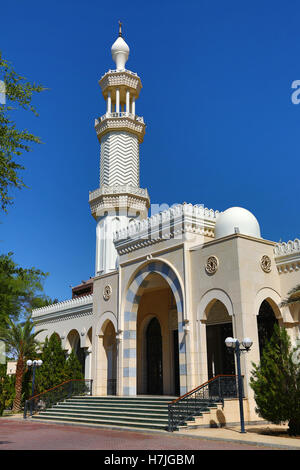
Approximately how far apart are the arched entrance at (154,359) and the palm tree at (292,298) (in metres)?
8.29

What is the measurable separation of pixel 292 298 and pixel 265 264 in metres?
1.65

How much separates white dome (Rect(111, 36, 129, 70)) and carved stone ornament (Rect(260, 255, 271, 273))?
2203 cm

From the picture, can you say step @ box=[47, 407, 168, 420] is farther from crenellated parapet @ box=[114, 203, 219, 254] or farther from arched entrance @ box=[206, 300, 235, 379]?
crenellated parapet @ box=[114, 203, 219, 254]

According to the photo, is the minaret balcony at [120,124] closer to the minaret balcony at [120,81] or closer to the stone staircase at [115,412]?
the minaret balcony at [120,81]

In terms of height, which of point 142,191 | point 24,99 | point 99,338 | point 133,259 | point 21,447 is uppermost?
point 142,191

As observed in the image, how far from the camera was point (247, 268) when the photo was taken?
16.5 m

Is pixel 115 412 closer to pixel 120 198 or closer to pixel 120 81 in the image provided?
pixel 120 198

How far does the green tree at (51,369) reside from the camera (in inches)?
983

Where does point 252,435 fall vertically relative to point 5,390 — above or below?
below

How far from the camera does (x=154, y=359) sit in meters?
23.6

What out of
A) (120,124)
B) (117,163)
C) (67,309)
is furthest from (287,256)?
(67,309)

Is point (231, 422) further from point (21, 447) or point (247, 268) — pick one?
point (21, 447)
